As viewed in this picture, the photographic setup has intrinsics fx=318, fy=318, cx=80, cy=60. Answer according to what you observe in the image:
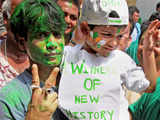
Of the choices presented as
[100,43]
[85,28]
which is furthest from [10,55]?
[100,43]

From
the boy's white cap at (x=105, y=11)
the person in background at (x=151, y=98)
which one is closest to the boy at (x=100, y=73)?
the boy's white cap at (x=105, y=11)

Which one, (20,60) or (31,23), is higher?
(31,23)

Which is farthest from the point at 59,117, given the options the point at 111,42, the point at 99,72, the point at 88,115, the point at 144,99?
the point at 144,99

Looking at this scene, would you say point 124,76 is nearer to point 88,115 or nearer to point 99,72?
point 99,72

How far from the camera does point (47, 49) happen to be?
1.63 metres

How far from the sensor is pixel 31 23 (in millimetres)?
1614

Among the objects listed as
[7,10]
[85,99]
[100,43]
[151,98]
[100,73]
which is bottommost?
[151,98]

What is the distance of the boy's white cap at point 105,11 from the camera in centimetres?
190

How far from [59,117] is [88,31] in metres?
0.57

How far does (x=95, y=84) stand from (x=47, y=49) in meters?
0.42

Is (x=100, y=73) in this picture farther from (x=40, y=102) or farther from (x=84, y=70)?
(x=40, y=102)

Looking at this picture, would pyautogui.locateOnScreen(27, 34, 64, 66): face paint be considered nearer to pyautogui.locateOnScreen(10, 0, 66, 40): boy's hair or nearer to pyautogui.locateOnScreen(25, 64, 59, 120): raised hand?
pyautogui.locateOnScreen(10, 0, 66, 40): boy's hair

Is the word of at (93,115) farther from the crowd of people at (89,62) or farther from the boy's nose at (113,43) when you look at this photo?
the boy's nose at (113,43)

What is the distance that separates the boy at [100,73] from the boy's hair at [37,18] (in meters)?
0.33
